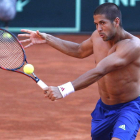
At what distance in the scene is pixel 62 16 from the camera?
49.5 feet

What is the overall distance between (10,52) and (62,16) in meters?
9.95

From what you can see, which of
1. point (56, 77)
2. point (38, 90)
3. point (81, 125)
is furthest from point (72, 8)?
point (81, 125)

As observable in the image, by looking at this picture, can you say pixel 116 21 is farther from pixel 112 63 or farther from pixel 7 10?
pixel 7 10

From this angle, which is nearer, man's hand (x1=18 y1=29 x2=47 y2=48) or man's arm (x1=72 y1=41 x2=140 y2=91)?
man's arm (x1=72 y1=41 x2=140 y2=91)

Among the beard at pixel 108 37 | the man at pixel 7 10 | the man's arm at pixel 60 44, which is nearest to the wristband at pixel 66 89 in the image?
the beard at pixel 108 37

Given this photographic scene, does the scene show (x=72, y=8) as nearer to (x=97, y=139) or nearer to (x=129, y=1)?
(x=129, y=1)

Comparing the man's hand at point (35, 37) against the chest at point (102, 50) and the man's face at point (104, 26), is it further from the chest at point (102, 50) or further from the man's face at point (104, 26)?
the man's face at point (104, 26)

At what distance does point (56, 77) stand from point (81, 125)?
3374 millimetres

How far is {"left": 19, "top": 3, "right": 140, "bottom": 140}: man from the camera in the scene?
4.11 meters

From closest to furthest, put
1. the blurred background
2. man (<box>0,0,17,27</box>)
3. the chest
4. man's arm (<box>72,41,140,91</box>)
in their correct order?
man's arm (<box>72,41,140,91</box>) < the chest < man (<box>0,0,17,27</box>) < the blurred background

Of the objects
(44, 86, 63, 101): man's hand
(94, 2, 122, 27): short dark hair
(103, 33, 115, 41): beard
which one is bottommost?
(44, 86, 63, 101): man's hand

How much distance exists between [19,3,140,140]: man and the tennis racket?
0.94 metres

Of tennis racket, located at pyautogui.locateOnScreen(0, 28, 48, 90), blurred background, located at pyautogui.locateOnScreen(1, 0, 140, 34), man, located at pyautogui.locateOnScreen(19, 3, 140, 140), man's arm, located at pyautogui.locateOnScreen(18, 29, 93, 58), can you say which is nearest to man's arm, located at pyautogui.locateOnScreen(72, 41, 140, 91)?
man, located at pyautogui.locateOnScreen(19, 3, 140, 140)

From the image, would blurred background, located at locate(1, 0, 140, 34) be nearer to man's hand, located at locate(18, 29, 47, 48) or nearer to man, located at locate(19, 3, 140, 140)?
man's hand, located at locate(18, 29, 47, 48)
